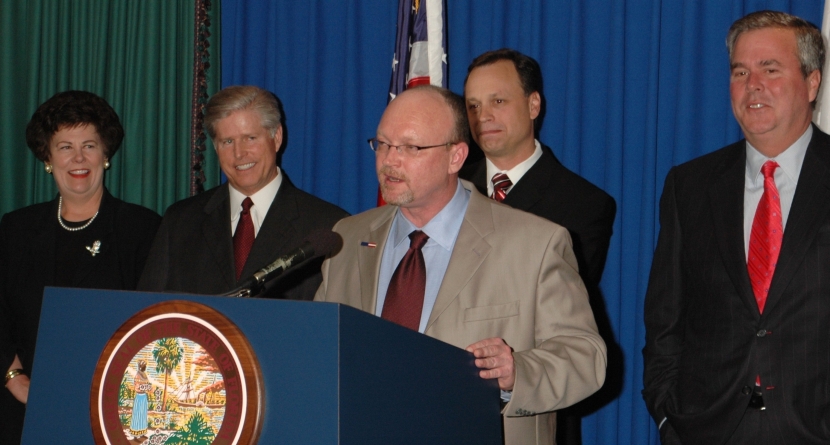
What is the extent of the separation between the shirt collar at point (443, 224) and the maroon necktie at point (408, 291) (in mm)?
63

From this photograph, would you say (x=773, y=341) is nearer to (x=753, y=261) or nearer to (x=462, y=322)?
(x=753, y=261)

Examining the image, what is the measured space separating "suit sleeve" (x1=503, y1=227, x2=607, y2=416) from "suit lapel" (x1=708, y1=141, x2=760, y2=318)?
50cm

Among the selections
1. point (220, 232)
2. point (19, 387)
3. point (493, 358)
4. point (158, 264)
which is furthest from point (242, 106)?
point (493, 358)

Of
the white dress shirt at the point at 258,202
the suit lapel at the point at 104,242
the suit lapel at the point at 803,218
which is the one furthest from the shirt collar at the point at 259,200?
the suit lapel at the point at 803,218

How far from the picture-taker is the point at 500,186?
135 inches

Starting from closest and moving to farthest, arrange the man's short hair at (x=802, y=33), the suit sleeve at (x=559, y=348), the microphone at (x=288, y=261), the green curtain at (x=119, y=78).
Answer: the microphone at (x=288, y=261) < the suit sleeve at (x=559, y=348) < the man's short hair at (x=802, y=33) < the green curtain at (x=119, y=78)

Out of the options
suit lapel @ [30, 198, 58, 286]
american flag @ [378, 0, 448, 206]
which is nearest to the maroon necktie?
american flag @ [378, 0, 448, 206]

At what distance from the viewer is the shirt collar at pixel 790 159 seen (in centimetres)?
261

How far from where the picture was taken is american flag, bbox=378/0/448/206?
4.02 meters

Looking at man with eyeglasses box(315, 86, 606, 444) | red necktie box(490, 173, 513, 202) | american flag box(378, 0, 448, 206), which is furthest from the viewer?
american flag box(378, 0, 448, 206)

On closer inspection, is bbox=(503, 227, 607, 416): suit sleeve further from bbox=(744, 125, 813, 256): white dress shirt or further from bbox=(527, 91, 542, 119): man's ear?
bbox=(527, 91, 542, 119): man's ear

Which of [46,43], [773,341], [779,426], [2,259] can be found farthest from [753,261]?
[46,43]

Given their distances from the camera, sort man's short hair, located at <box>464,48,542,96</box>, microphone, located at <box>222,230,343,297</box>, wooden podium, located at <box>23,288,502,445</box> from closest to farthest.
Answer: wooden podium, located at <box>23,288,502,445</box>, microphone, located at <box>222,230,343,297</box>, man's short hair, located at <box>464,48,542,96</box>

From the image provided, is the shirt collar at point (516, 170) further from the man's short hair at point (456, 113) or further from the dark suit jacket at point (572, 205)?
the man's short hair at point (456, 113)
